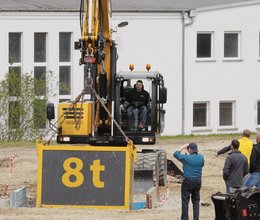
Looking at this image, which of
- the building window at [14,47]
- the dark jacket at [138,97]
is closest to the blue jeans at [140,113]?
the dark jacket at [138,97]

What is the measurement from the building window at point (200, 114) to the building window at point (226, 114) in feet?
2.67

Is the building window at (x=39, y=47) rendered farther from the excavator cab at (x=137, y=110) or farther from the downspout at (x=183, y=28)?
the excavator cab at (x=137, y=110)

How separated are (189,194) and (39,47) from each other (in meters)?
27.0

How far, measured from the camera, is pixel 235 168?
80.6ft

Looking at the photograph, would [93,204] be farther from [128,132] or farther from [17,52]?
[17,52]

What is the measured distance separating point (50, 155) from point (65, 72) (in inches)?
969

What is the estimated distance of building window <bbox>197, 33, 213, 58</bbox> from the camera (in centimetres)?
5359

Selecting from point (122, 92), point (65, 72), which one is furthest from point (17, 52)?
point (122, 92)

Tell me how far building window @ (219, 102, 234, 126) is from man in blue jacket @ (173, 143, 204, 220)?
1224 inches

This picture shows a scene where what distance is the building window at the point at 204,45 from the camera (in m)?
53.6

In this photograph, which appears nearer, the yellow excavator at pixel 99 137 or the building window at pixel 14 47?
the yellow excavator at pixel 99 137

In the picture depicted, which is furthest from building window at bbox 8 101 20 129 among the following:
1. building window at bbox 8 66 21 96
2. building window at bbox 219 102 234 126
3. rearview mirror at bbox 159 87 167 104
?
rearview mirror at bbox 159 87 167 104

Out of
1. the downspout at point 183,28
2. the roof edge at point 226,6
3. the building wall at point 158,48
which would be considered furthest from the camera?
the roof edge at point 226,6

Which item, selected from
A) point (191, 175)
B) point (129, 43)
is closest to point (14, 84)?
point (129, 43)
